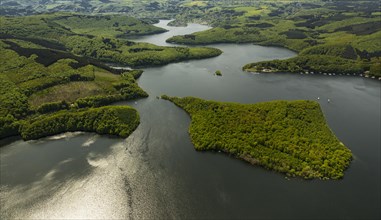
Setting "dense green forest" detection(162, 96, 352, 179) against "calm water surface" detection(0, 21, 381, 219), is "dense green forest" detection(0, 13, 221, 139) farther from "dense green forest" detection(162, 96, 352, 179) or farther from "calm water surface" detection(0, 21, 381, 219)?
"dense green forest" detection(162, 96, 352, 179)

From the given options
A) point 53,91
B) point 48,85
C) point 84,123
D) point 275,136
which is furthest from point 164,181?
point 48,85

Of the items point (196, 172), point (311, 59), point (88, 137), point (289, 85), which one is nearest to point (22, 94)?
point (88, 137)

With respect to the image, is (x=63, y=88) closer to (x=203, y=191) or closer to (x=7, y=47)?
(x=7, y=47)

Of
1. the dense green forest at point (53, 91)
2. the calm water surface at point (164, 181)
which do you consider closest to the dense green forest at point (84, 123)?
the dense green forest at point (53, 91)

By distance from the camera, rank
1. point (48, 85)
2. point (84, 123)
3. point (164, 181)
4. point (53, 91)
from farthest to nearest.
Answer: point (48, 85)
point (53, 91)
point (84, 123)
point (164, 181)

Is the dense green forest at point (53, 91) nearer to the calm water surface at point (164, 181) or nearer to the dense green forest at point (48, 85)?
the dense green forest at point (48, 85)

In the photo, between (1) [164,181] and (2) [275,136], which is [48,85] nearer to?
(1) [164,181]

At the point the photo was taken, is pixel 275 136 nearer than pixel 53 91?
Yes
